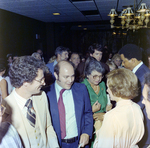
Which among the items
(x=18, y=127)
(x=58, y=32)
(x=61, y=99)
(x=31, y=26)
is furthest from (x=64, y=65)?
(x=58, y=32)

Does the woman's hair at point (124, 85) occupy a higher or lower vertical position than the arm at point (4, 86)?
higher

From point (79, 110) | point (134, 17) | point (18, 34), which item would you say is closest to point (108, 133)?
point (79, 110)

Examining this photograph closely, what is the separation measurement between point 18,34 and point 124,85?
5.91 m

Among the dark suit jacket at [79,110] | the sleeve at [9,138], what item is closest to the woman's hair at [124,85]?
the dark suit jacket at [79,110]

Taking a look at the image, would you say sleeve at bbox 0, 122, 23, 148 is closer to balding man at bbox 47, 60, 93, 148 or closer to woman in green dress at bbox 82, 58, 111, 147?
balding man at bbox 47, 60, 93, 148

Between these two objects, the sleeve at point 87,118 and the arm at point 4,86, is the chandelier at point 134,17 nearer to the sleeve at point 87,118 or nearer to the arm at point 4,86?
the sleeve at point 87,118

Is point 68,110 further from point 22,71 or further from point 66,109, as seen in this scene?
point 22,71

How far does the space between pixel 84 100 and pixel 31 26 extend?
658cm

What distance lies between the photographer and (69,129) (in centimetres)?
167

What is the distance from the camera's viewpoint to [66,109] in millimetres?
1685

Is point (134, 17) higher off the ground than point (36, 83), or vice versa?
point (134, 17)

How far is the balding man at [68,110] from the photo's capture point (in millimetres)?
1647

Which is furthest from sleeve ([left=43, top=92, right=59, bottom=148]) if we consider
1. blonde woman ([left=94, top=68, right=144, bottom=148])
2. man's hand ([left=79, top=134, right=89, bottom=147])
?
blonde woman ([left=94, top=68, right=144, bottom=148])

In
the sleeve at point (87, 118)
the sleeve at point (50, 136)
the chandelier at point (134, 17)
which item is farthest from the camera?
the chandelier at point (134, 17)
